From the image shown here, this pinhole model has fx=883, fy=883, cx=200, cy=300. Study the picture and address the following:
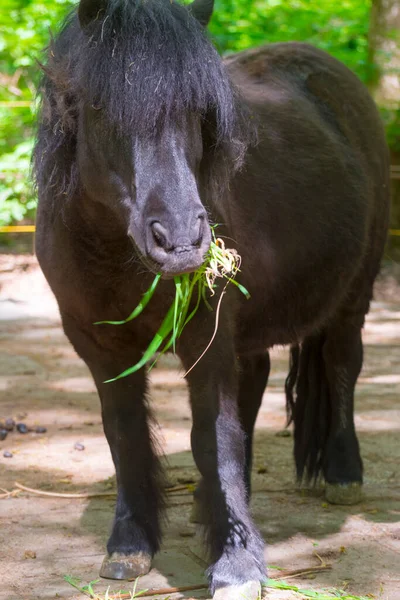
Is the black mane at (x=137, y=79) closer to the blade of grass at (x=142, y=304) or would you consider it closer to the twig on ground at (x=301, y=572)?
the blade of grass at (x=142, y=304)

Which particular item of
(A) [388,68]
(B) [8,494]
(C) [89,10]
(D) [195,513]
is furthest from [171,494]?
(A) [388,68]

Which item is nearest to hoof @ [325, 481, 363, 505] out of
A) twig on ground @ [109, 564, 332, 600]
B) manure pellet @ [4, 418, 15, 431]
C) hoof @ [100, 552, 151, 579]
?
twig on ground @ [109, 564, 332, 600]

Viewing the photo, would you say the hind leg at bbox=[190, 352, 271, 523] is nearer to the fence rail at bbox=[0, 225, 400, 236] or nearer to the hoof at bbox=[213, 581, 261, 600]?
the hoof at bbox=[213, 581, 261, 600]

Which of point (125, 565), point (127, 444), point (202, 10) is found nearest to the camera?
point (202, 10)

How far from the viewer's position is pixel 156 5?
3.05 meters

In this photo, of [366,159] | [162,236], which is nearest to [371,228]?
[366,159]

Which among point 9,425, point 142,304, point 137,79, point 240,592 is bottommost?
point 9,425

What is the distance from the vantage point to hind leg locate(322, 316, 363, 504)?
462cm

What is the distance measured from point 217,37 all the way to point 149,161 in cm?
864

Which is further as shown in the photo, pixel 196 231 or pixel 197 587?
pixel 197 587

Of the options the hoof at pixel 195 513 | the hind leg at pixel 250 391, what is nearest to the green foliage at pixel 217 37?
the hind leg at pixel 250 391

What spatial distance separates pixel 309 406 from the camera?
5016 mm

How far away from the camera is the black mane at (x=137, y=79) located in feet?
9.46

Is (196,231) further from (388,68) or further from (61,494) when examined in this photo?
(388,68)
